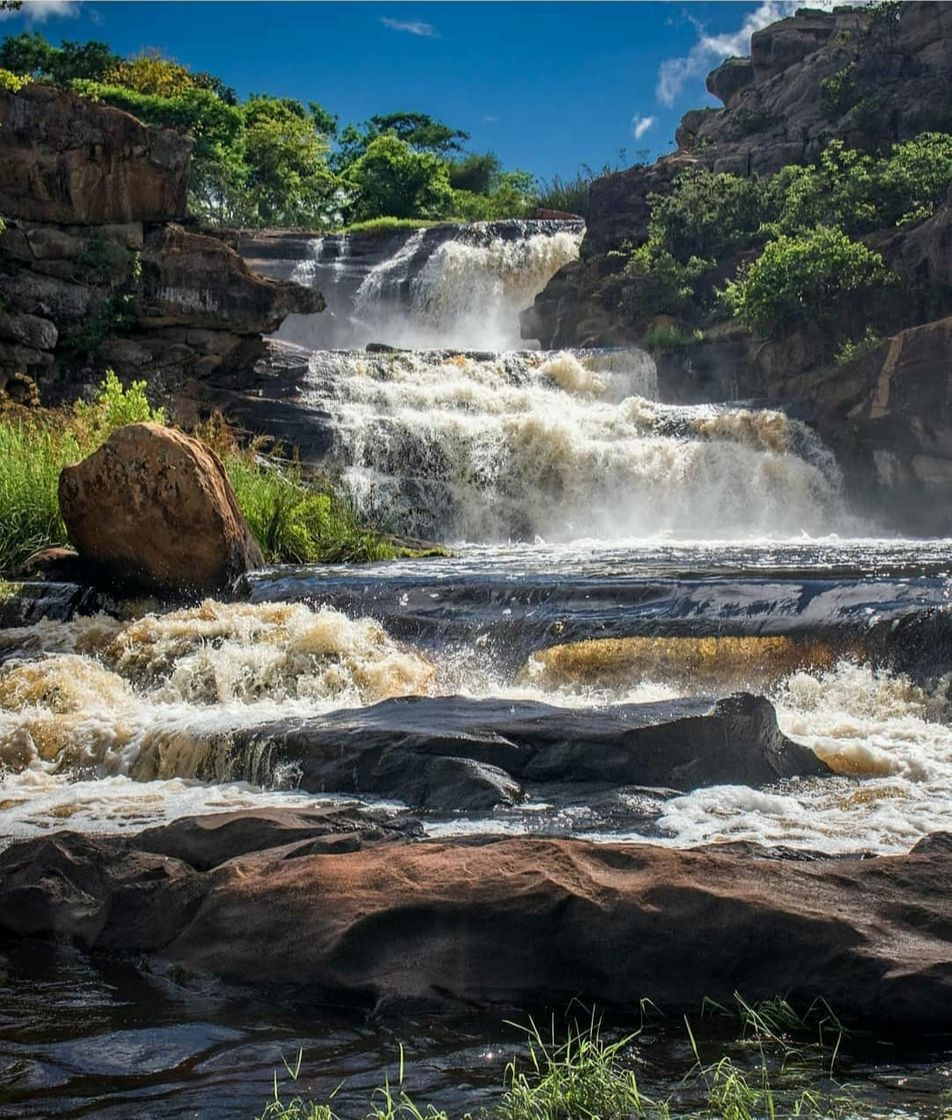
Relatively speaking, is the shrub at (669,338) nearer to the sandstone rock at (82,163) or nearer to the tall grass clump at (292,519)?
the sandstone rock at (82,163)

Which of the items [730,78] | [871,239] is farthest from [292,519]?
[730,78]

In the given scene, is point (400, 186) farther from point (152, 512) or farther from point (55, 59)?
point (152, 512)

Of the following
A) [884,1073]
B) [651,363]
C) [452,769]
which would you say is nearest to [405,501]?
[651,363]

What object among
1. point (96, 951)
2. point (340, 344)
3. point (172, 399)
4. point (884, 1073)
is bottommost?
point (96, 951)

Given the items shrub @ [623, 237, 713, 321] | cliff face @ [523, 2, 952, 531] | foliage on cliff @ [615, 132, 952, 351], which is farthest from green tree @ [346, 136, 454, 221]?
shrub @ [623, 237, 713, 321]

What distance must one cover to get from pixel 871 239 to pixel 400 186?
21607 mm

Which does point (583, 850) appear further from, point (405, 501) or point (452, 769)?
point (405, 501)

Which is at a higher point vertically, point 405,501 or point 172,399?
point 172,399

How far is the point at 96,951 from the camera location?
4.11 meters

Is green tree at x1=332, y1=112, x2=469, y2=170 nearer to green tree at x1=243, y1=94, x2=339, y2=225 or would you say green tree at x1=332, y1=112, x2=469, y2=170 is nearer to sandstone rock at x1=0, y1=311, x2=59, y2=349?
green tree at x1=243, y1=94, x2=339, y2=225

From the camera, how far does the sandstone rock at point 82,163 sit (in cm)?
2089

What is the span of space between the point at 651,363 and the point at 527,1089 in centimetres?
2286

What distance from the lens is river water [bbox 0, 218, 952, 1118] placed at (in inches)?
128

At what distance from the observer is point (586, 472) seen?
65.0ft
